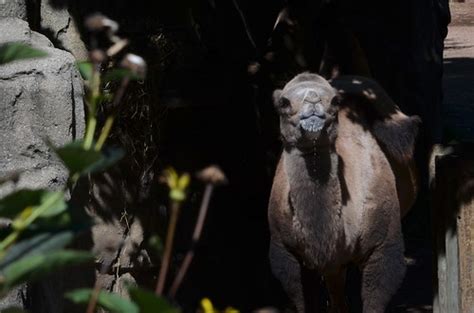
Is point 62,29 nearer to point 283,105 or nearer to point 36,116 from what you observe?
point 36,116

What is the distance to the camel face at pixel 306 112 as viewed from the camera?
17.3 ft

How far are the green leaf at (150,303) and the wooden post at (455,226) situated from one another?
4.22 m

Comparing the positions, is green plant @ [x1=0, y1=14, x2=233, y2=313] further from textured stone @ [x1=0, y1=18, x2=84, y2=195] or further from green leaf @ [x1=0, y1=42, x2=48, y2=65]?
textured stone @ [x1=0, y1=18, x2=84, y2=195]

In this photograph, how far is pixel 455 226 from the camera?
18.8ft

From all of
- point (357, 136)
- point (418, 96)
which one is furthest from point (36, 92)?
point (418, 96)

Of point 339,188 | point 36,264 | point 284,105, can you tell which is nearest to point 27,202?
point 36,264

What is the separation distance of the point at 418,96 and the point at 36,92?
13.2ft

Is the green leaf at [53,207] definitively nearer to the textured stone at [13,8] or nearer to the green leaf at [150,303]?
the green leaf at [150,303]

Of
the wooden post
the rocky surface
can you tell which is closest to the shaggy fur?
the wooden post

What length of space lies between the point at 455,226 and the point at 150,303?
4.37 meters

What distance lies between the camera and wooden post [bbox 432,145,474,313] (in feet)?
18.5

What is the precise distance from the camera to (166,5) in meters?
6.96

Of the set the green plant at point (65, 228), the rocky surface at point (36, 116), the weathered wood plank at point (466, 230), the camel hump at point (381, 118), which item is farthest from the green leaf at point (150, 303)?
the camel hump at point (381, 118)

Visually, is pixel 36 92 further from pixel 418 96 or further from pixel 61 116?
pixel 418 96
